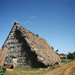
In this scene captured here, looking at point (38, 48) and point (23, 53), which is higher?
point (38, 48)

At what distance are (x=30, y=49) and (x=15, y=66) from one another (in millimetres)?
2028

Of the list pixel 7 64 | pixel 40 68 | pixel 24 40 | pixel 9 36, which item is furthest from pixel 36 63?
pixel 9 36

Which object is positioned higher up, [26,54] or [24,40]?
[24,40]

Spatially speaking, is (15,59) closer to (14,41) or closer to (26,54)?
(26,54)

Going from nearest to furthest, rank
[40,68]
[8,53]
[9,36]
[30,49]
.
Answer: [40,68]
[30,49]
[8,53]
[9,36]

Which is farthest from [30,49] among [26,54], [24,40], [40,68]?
[40,68]

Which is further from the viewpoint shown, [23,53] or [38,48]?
[38,48]

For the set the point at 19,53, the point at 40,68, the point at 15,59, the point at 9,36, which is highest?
the point at 9,36

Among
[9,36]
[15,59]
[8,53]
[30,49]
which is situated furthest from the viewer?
[9,36]

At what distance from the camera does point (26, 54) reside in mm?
7262

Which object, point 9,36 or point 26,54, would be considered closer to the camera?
point 26,54

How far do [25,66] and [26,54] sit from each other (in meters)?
1.02

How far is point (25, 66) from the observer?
706cm

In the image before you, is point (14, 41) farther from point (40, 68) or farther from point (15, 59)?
point (40, 68)
